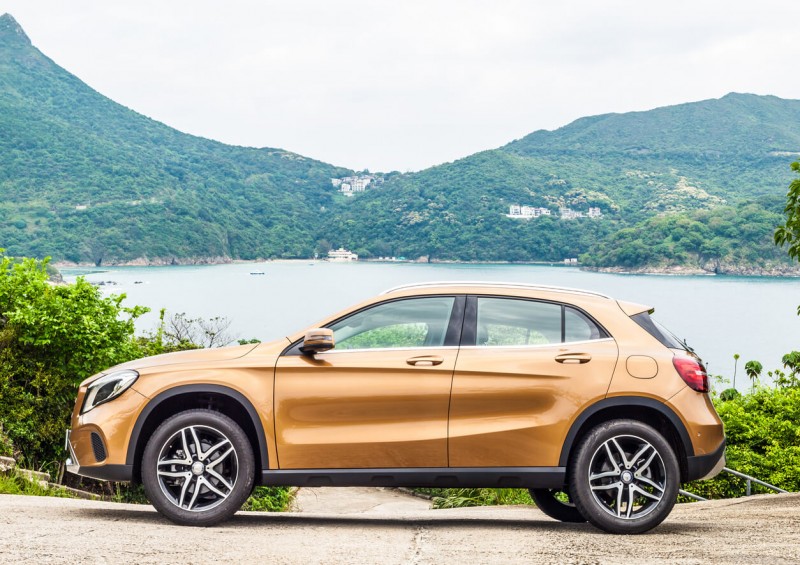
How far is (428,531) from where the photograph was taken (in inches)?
242

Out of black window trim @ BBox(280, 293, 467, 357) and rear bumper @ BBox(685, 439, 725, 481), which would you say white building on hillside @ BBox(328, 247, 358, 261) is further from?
rear bumper @ BBox(685, 439, 725, 481)

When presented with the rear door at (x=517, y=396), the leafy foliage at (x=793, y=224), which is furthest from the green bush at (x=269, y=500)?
the rear door at (x=517, y=396)

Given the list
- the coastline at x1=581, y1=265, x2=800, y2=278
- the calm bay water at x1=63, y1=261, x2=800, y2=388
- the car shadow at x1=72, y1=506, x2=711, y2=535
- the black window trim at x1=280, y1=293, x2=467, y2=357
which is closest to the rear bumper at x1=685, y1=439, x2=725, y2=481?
the car shadow at x1=72, y1=506, x2=711, y2=535

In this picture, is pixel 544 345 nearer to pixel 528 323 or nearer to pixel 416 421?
pixel 528 323

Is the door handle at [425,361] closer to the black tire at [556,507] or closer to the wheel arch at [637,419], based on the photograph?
the wheel arch at [637,419]

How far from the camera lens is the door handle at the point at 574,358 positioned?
5.71m

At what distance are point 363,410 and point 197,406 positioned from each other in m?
1.22

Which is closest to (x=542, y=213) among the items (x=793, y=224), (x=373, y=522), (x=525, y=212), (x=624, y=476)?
(x=525, y=212)

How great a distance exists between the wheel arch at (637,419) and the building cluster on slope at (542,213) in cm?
16297

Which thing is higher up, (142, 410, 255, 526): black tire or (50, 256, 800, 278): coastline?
(50, 256, 800, 278): coastline

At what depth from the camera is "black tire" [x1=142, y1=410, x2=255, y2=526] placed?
18.4ft

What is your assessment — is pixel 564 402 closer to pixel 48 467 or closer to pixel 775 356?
pixel 48 467

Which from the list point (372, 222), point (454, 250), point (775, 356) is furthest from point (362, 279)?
point (775, 356)

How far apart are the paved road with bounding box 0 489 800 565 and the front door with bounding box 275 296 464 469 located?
1.83 ft
